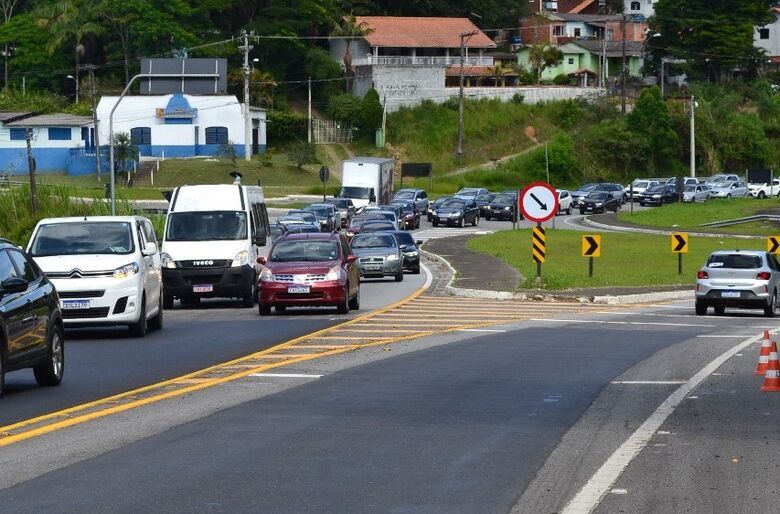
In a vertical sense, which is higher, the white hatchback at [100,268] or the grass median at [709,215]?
the white hatchback at [100,268]

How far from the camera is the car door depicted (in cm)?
1617

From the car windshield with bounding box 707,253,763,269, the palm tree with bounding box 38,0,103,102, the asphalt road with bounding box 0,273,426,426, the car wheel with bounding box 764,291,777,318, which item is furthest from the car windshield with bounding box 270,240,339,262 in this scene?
the palm tree with bounding box 38,0,103,102

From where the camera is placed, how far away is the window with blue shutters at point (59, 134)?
100938 millimetres

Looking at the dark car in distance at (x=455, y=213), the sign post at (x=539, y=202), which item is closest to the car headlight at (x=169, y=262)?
the sign post at (x=539, y=202)

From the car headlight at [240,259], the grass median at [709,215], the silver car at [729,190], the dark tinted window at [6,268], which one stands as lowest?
the grass median at [709,215]

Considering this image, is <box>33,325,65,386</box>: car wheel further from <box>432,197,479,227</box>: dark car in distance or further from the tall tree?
the tall tree

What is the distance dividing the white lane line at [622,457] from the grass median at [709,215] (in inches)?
2070

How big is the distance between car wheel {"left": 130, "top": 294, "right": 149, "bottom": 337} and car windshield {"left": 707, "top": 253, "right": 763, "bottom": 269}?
14491mm

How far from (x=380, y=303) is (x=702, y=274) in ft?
24.6

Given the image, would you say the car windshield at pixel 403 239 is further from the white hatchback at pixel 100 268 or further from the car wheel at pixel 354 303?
the white hatchback at pixel 100 268

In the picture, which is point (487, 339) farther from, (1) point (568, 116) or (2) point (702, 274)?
(1) point (568, 116)

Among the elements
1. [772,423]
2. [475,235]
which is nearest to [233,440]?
[772,423]

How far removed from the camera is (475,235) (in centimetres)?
6962

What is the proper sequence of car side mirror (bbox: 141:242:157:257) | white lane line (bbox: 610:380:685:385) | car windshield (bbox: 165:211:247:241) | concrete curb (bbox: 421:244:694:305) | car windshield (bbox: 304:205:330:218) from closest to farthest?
white lane line (bbox: 610:380:685:385), car side mirror (bbox: 141:242:157:257), car windshield (bbox: 165:211:247:241), concrete curb (bbox: 421:244:694:305), car windshield (bbox: 304:205:330:218)
